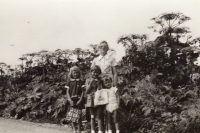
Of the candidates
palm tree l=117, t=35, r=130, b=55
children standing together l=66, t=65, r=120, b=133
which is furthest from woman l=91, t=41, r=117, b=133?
palm tree l=117, t=35, r=130, b=55

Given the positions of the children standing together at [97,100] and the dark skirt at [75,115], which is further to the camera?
the dark skirt at [75,115]

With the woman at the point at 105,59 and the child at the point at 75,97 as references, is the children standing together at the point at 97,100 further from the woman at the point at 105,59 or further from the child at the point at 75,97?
the woman at the point at 105,59

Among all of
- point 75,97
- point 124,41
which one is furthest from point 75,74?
point 124,41

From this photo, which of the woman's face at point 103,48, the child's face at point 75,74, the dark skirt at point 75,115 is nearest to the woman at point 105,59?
the woman's face at point 103,48

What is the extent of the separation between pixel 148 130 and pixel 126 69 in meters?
1.85

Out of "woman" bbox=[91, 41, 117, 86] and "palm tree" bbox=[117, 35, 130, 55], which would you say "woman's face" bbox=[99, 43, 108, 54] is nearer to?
"woman" bbox=[91, 41, 117, 86]

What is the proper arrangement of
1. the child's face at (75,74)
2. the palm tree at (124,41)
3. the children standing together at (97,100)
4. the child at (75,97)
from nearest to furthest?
the children standing together at (97,100)
the child at (75,97)
the child's face at (75,74)
the palm tree at (124,41)

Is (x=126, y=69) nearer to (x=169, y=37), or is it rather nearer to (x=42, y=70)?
(x=169, y=37)

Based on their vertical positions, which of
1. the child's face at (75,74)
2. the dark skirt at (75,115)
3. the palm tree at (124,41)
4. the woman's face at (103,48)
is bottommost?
the dark skirt at (75,115)

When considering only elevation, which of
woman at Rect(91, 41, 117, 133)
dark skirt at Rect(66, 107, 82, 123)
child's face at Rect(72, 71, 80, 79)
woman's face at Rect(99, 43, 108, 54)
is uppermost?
woman's face at Rect(99, 43, 108, 54)

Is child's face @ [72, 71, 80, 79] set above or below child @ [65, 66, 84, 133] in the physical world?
above

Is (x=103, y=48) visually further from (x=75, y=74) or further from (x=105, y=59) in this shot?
(x=75, y=74)

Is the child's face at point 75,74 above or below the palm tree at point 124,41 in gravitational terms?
below

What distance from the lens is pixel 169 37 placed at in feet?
22.6
